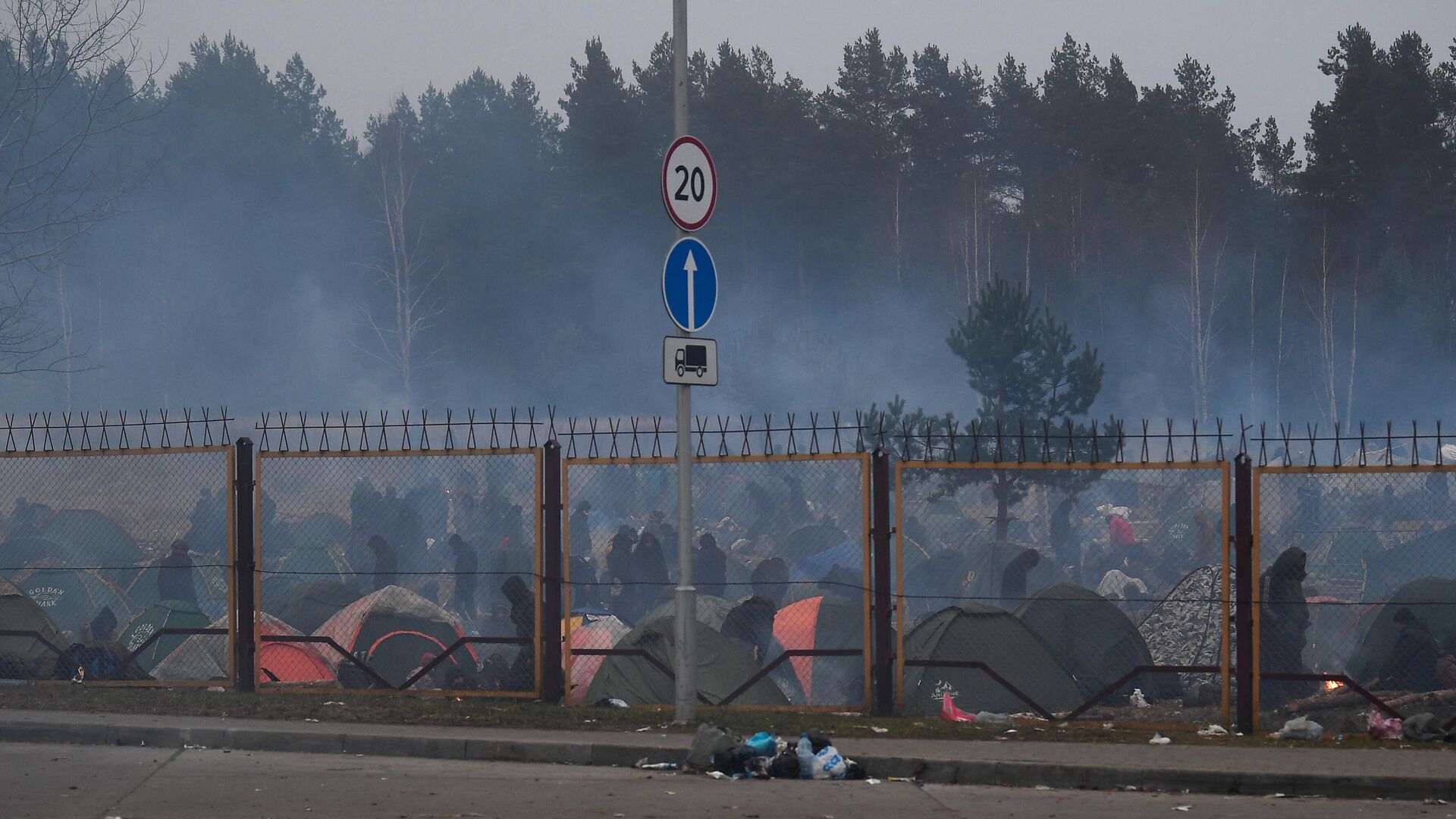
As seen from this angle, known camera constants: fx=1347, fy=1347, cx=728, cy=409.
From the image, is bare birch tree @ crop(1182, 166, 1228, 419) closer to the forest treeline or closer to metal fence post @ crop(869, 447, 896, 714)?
the forest treeline

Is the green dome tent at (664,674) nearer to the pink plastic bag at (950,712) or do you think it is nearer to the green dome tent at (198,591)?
the pink plastic bag at (950,712)

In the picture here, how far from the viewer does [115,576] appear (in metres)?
17.0

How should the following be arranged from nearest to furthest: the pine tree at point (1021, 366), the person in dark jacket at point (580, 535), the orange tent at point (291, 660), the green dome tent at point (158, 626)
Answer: the orange tent at point (291, 660) → the green dome tent at point (158, 626) → the person in dark jacket at point (580, 535) → the pine tree at point (1021, 366)

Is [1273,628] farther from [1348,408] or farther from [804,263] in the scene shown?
[804,263]

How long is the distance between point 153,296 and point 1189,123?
47.6 metres

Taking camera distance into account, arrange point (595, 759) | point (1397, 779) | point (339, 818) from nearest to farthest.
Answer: point (339, 818)
point (1397, 779)
point (595, 759)

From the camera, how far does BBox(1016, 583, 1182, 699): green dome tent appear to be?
10.9 m

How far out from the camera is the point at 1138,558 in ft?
64.9

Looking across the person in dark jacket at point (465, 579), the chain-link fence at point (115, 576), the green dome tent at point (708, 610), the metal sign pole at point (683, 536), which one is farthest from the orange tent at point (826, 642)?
the chain-link fence at point (115, 576)

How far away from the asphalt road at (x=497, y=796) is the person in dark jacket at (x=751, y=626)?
10.6ft

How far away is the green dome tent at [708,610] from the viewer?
11.8m

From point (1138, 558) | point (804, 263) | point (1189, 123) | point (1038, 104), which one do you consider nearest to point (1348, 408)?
point (1189, 123)

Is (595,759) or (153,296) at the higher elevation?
(153,296)

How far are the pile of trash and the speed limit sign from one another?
3392 millimetres
